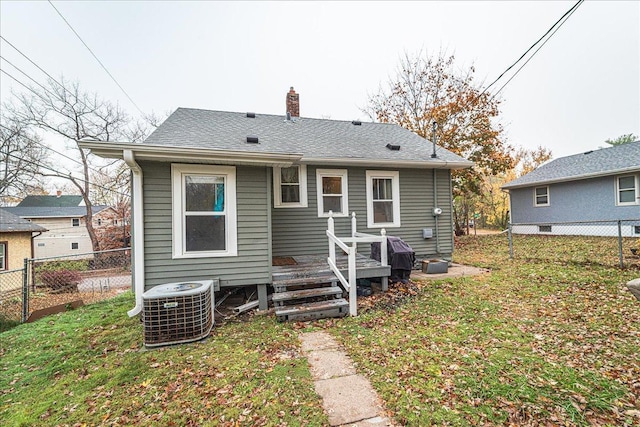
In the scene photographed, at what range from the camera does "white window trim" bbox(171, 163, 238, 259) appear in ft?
15.0

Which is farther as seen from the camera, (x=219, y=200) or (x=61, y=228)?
(x=61, y=228)

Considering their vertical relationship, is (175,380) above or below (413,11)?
below

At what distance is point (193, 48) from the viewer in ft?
38.2

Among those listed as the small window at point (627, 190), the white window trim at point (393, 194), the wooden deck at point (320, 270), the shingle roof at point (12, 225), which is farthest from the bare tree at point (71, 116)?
the small window at point (627, 190)

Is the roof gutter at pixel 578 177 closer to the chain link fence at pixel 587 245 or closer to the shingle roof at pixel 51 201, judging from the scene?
the chain link fence at pixel 587 245

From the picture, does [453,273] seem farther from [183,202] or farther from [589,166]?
[589,166]

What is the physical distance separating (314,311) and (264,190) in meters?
2.27

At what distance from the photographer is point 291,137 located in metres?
8.08

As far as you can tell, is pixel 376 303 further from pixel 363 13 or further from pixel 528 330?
pixel 363 13

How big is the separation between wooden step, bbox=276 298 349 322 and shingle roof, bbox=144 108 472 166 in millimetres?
3482

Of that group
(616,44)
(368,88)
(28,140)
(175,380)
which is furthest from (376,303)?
(28,140)

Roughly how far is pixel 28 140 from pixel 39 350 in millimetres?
18828

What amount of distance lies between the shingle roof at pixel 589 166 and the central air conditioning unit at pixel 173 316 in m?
15.7

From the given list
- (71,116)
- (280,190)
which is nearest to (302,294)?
(280,190)
